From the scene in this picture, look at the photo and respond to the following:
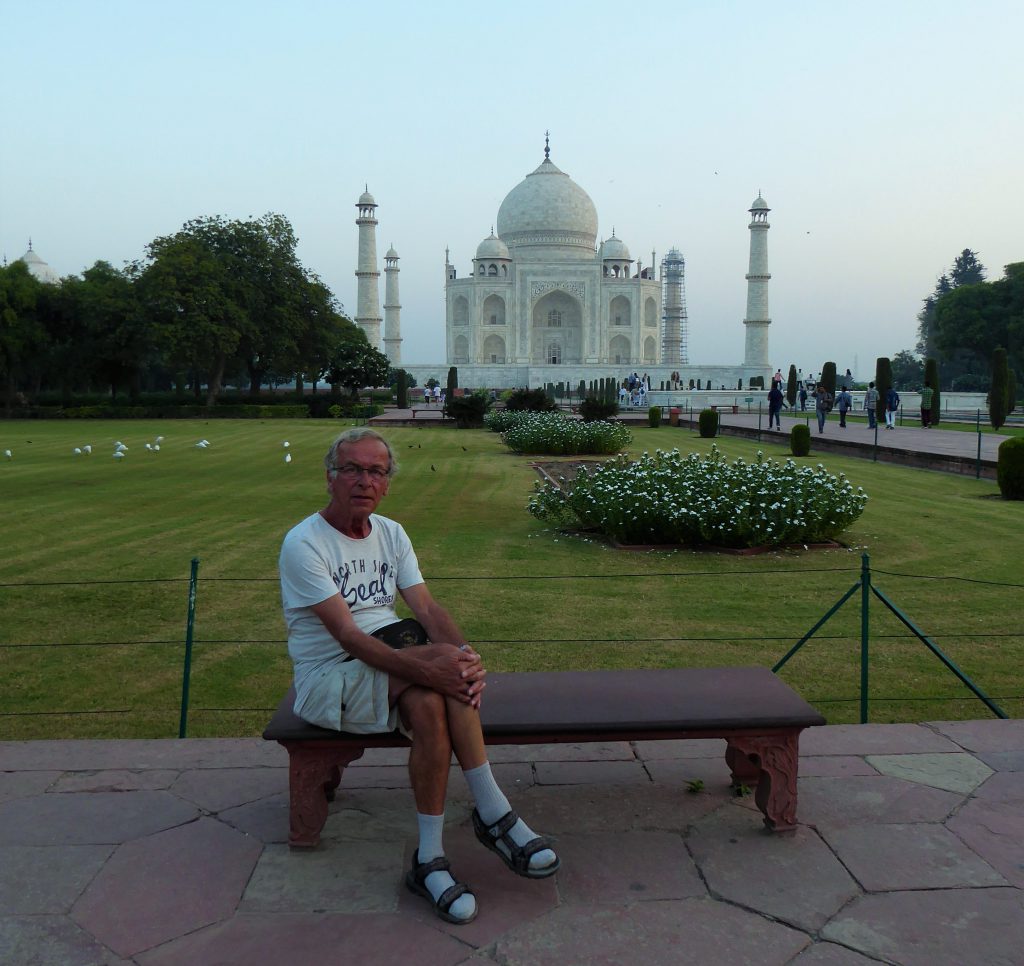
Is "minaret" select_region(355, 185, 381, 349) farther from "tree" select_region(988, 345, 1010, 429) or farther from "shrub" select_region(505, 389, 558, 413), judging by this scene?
"tree" select_region(988, 345, 1010, 429)

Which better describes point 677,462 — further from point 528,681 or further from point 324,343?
point 324,343

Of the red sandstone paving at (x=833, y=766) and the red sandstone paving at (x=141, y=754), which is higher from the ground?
the red sandstone paving at (x=833, y=766)

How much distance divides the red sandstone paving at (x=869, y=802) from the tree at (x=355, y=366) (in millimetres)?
35197

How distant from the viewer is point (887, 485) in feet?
41.2

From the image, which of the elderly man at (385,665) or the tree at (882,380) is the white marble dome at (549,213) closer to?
the tree at (882,380)

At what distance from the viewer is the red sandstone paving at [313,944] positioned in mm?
2275

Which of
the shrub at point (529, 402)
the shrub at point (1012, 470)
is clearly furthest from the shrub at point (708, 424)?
the shrub at point (1012, 470)

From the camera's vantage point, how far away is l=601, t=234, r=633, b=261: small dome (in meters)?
59.5

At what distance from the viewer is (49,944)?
234 cm

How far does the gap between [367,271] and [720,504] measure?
159 feet

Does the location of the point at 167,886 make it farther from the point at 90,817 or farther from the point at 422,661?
the point at 422,661

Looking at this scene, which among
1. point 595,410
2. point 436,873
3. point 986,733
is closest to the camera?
point 436,873

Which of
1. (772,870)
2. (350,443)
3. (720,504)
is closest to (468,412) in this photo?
(720,504)

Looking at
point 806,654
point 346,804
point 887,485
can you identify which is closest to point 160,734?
point 346,804
